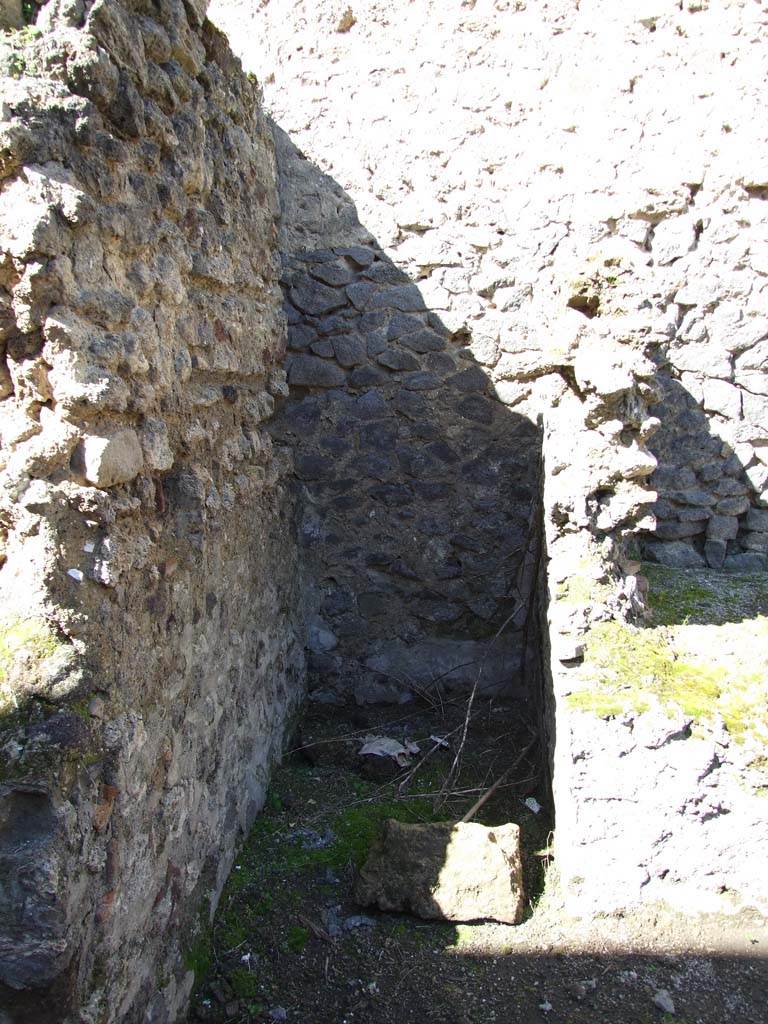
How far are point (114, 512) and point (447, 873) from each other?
5.44 ft

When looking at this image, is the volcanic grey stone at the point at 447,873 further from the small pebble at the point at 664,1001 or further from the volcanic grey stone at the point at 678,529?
the volcanic grey stone at the point at 678,529

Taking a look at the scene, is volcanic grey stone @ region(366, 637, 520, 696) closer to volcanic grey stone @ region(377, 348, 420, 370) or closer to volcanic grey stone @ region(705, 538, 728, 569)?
volcanic grey stone @ region(705, 538, 728, 569)

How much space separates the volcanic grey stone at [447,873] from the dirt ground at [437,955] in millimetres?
61

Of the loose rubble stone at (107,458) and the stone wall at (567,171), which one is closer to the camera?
the loose rubble stone at (107,458)

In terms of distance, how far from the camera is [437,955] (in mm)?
2594

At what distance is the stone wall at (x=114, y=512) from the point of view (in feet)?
5.71

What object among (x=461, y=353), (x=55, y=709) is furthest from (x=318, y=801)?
(x=461, y=353)

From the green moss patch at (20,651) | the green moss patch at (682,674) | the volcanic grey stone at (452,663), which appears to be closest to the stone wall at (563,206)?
the volcanic grey stone at (452,663)

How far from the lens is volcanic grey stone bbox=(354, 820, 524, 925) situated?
8.82ft

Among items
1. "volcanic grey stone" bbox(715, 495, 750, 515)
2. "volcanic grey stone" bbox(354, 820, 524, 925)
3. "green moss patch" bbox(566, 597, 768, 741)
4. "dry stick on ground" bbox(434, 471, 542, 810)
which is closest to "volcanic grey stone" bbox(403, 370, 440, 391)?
"dry stick on ground" bbox(434, 471, 542, 810)

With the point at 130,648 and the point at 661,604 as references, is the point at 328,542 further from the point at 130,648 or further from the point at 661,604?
the point at 130,648

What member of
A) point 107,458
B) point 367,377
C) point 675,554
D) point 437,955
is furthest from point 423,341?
point 437,955

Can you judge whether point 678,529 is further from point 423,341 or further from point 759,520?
point 423,341

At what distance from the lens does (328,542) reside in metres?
4.18
